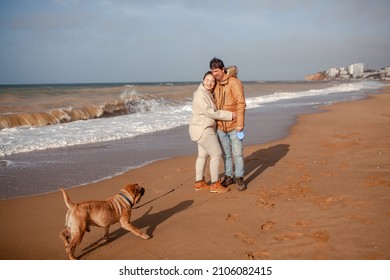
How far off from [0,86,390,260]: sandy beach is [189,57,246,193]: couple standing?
1.50 ft

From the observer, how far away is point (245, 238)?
3748 mm

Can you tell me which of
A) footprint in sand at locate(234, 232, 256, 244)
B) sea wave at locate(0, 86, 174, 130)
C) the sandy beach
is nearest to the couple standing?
the sandy beach

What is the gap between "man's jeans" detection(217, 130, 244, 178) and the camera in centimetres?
546

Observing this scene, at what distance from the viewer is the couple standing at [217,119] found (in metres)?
5.12

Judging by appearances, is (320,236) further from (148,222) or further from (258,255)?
(148,222)

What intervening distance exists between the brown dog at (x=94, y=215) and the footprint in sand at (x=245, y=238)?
1098 millimetres

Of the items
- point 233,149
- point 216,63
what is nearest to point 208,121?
point 233,149

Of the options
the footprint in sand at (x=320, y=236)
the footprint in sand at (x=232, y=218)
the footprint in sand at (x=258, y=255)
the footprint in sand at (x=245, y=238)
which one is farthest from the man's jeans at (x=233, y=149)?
the footprint in sand at (x=258, y=255)

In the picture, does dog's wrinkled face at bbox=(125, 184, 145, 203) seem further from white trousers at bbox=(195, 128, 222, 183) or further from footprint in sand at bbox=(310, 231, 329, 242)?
footprint in sand at bbox=(310, 231, 329, 242)

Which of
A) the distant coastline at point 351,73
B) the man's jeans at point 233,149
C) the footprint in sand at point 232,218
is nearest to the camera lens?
the footprint in sand at point 232,218

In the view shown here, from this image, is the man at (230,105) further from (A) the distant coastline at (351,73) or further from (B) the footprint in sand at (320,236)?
(A) the distant coastline at (351,73)

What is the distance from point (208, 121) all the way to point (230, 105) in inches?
22.2

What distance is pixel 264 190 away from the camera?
5434 mm
